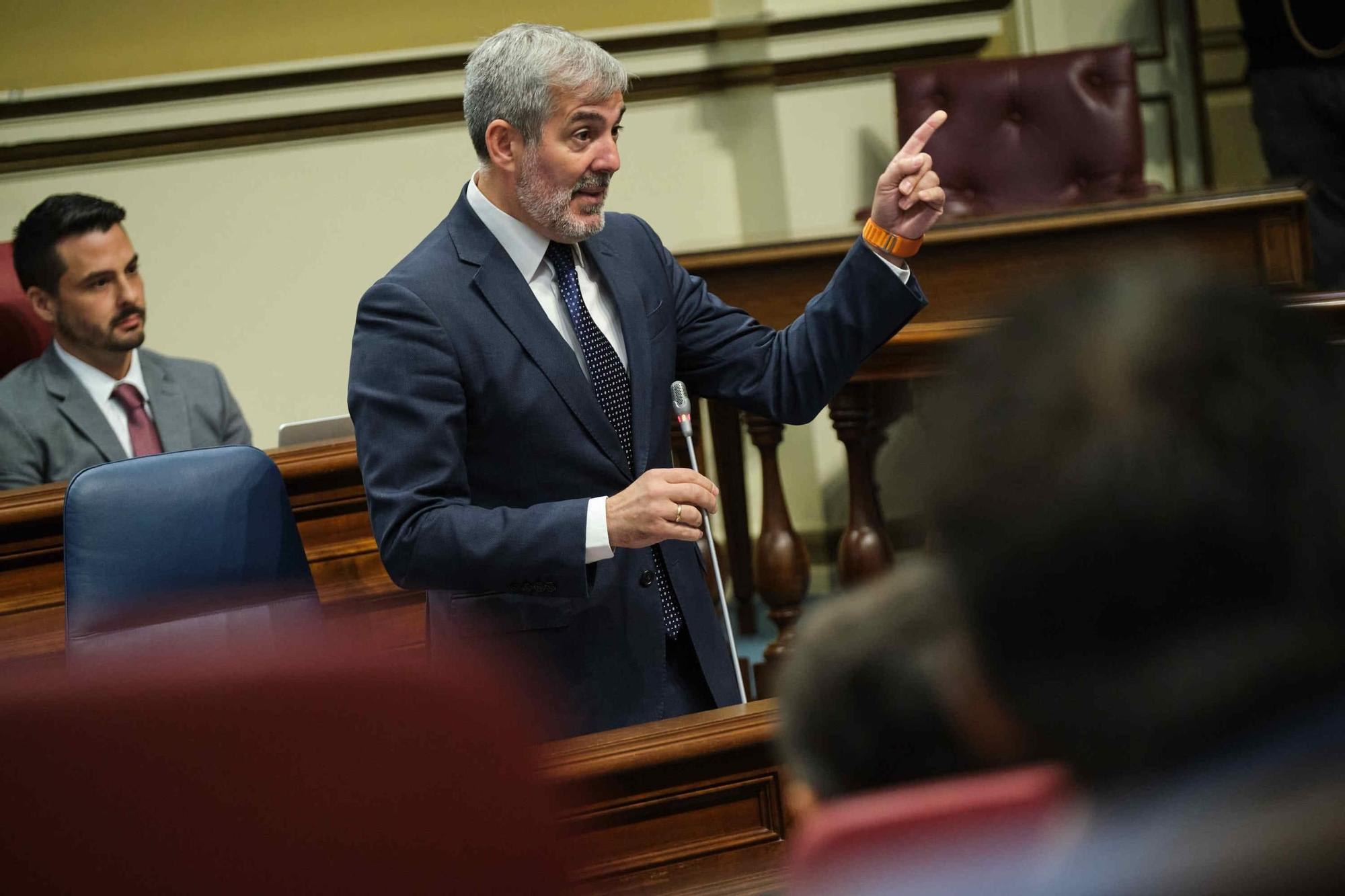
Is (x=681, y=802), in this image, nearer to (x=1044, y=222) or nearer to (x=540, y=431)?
(x=540, y=431)

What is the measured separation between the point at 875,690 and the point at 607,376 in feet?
4.00

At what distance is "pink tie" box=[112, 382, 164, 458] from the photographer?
9.07ft

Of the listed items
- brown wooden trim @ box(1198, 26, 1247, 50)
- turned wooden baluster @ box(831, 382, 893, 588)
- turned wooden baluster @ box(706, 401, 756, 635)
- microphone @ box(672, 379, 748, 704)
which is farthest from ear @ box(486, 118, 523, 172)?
brown wooden trim @ box(1198, 26, 1247, 50)

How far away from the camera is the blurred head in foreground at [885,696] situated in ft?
1.62

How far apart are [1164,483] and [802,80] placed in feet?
12.2

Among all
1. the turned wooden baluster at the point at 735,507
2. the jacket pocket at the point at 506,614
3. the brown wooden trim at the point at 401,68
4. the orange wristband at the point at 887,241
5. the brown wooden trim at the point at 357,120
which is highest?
the brown wooden trim at the point at 401,68

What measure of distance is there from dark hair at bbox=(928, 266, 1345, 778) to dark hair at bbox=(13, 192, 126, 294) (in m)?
2.76

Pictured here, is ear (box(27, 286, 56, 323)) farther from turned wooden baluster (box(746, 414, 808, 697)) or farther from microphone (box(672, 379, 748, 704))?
microphone (box(672, 379, 748, 704))

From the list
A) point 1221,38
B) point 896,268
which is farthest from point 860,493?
point 1221,38

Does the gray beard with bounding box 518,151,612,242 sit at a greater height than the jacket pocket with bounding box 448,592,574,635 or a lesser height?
greater

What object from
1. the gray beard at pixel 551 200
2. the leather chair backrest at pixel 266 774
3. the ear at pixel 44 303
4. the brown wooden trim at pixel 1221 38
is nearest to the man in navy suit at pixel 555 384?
the gray beard at pixel 551 200

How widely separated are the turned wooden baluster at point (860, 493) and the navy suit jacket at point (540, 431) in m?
0.52

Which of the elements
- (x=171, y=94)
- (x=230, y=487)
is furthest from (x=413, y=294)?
(x=171, y=94)

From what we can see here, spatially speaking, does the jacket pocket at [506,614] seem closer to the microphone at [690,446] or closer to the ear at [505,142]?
the microphone at [690,446]
